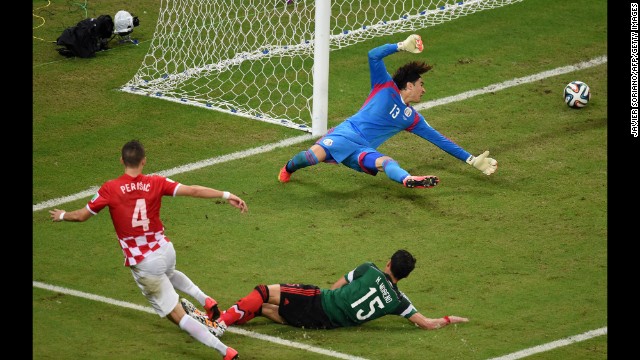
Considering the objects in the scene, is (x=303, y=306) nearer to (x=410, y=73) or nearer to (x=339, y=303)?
(x=339, y=303)

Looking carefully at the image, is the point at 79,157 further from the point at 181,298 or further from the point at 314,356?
the point at 314,356

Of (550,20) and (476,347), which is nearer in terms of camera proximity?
(476,347)

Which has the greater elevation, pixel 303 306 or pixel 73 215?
pixel 73 215

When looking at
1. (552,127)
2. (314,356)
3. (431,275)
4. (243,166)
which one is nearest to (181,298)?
(314,356)

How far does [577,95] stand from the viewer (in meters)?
14.4

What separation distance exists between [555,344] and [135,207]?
342 cm

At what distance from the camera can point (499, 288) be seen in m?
10.6

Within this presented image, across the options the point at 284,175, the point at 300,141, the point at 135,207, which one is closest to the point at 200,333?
the point at 135,207

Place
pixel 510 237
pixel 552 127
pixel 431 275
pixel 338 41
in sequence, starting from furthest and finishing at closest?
pixel 338 41 → pixel 552 127 → pixel 510 237 → pixel 431 275

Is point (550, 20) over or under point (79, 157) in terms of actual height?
over

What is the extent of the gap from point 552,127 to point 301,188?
10.8ft

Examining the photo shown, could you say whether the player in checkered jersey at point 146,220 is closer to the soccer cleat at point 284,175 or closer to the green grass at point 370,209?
the green grass at point 370,209

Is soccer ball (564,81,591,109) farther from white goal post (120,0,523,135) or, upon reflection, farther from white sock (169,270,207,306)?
white sock (169,270,207,306)

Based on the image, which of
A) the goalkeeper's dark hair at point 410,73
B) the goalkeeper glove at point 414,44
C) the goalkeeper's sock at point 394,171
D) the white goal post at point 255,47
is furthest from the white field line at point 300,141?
the goalkeeper glove at point 414,44
